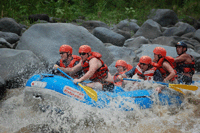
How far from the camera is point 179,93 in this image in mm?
4180

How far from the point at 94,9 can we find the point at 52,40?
983cm

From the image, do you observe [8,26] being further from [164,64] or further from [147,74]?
[164,64]

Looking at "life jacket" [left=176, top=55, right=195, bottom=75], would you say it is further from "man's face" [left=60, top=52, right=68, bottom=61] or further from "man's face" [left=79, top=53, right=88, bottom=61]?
"man's face" [left=60, top=52, right=68, bottom=61]

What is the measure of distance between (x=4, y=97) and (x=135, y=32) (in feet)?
31.6

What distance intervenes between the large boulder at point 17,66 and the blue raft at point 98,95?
165 cm

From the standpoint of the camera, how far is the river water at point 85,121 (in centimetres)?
344

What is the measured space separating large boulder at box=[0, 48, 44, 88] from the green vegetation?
561cm

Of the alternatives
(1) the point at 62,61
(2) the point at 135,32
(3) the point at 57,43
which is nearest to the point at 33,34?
(3) the point at 57,43

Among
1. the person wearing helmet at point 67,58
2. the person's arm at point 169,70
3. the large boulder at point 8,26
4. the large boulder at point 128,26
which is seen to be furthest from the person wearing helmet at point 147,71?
the large boulder at point 128,26

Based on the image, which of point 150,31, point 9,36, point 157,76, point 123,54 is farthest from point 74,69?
point 150,31

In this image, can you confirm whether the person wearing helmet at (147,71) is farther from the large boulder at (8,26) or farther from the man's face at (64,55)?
the large boulder at (8,26)

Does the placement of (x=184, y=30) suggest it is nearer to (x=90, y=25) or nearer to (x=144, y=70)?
(x=90, y=25)

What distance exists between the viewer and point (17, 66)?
16.9ft

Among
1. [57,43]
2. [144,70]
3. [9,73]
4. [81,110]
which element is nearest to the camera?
[81,110]
